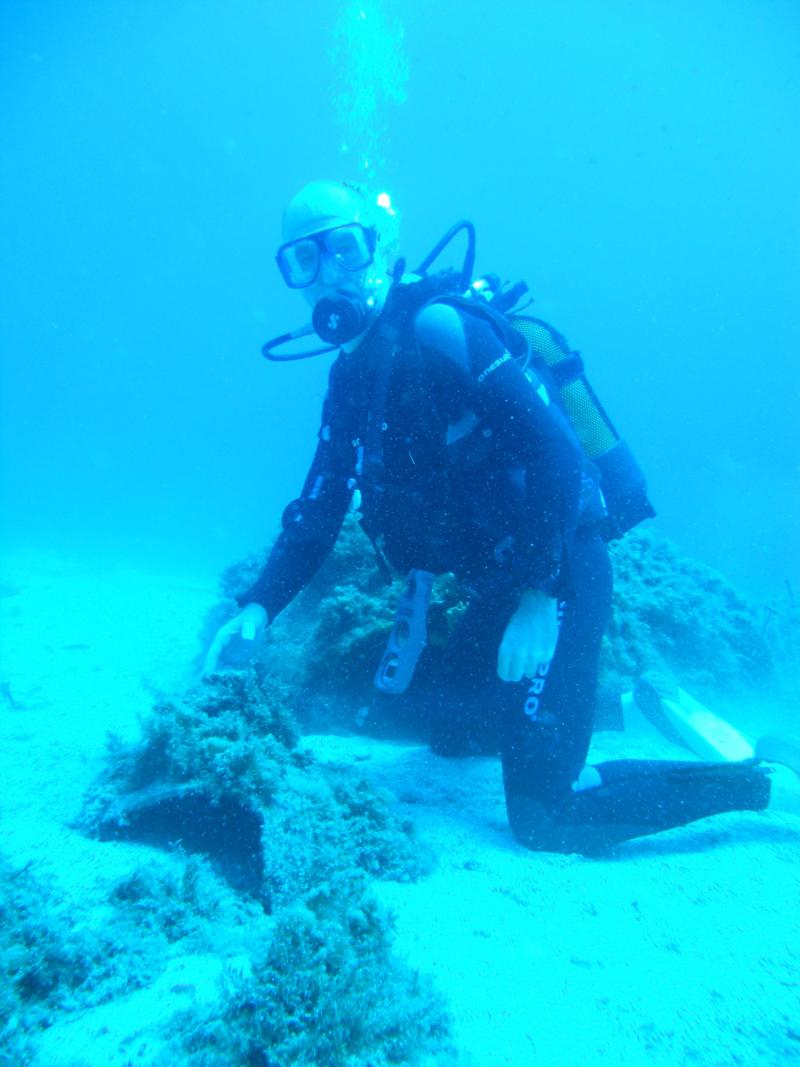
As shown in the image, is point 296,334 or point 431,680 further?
point 431,680

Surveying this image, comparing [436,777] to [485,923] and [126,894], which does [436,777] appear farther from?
[126,894]

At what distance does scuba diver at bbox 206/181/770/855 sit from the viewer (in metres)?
2.45

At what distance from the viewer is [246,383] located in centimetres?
12700

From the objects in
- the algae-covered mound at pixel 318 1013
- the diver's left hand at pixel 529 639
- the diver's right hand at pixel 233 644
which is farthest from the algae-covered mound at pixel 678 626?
the algae-covered mound at pixel 318 1013

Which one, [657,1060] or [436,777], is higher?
[436,777]

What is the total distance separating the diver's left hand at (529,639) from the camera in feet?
7.61

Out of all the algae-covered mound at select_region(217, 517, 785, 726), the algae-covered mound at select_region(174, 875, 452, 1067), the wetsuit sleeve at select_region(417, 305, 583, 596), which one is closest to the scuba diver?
the wetsuit sleeve at select_region(417, 305, 583, 596)

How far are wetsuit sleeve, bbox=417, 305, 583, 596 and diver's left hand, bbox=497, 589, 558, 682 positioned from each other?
9 centimetres

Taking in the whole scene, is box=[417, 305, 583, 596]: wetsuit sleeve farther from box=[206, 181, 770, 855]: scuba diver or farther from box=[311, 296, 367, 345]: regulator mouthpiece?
box=[311, 296, 367, 345]: regulator mouthpiece

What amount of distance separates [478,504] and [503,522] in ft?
0.52

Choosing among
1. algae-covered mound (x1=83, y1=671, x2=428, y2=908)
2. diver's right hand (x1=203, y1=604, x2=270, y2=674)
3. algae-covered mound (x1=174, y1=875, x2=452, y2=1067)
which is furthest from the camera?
diver's right hand (x1=203, y1=604, x2=270, y2=674)

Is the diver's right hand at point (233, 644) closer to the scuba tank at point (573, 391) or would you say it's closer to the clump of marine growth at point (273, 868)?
the clump of marine growth at point (273, 868)

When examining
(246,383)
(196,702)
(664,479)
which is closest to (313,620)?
(196,702)

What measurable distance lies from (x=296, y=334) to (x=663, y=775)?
3.24 meters
